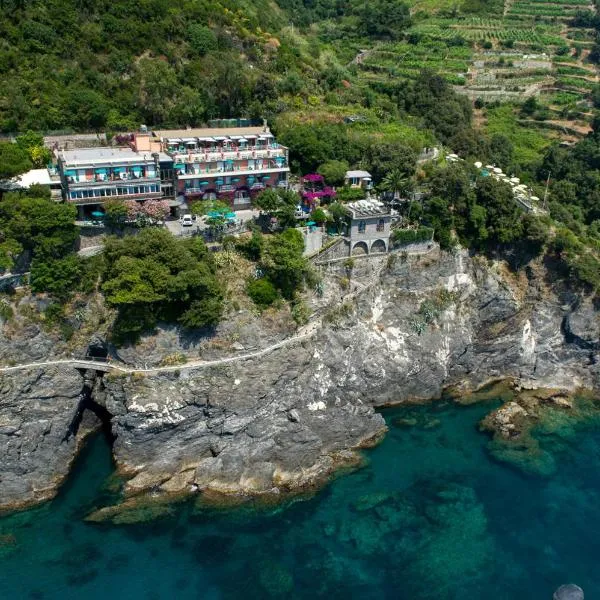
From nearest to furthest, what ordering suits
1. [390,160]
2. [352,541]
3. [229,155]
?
[352,541], [229,155], [390,160]

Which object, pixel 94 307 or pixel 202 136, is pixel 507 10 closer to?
pixel 202 136

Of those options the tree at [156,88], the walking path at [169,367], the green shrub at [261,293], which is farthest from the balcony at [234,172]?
the walking path at [169,367]

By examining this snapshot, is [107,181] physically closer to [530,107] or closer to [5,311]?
[5,311]

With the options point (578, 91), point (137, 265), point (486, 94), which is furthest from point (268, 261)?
point (578, 91)

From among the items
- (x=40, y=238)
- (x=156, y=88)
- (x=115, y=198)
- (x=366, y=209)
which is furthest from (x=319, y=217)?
(x=156, y=88)

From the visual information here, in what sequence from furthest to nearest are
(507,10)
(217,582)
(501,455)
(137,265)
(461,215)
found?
1. (507,10)
2. (461,215)
3. (501,455)
4. (137,265)
5. (217,582)

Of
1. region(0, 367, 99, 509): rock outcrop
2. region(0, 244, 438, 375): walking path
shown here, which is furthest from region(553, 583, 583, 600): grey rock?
region(0, 367, 99, 509): rock outcrop

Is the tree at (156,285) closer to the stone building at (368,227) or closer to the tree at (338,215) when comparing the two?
the tree at (338,215)

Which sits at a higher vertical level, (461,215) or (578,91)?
(578,91)
